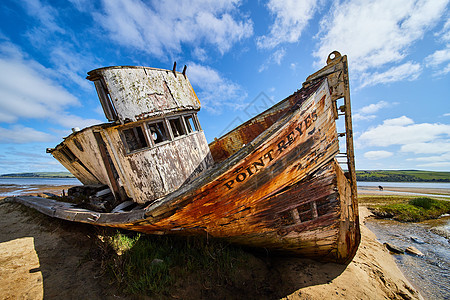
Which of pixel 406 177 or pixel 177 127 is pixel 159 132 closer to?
pixel 177 127

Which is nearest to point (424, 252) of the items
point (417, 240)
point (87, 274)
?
Result: point (417, 240)

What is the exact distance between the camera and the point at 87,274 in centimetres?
302

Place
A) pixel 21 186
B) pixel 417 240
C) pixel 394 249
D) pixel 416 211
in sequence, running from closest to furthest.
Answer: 1. pixel 394 249
2. pixel 417 240
3. pixel 416 211
4. pixel 21 186

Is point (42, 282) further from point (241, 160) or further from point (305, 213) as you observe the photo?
point (305, 213)

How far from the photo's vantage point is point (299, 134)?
9.50 ft

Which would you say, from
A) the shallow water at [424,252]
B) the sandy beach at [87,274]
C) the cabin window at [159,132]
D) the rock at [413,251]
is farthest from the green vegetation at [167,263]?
the rock at [413,251]

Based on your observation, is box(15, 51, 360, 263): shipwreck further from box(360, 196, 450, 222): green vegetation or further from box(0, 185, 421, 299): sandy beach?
box(360, 196, 450, 222): green vegetation

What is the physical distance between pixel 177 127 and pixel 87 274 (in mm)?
3488

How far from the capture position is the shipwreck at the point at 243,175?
281cm

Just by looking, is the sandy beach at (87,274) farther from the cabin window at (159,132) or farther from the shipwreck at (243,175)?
the cabin window at (159,132)

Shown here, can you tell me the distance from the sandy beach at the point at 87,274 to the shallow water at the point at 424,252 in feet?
1.93

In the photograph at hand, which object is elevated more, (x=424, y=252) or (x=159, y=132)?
(x=159, y=132)

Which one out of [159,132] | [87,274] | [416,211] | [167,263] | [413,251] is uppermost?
[159,132]

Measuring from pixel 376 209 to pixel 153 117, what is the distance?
13.7 m
